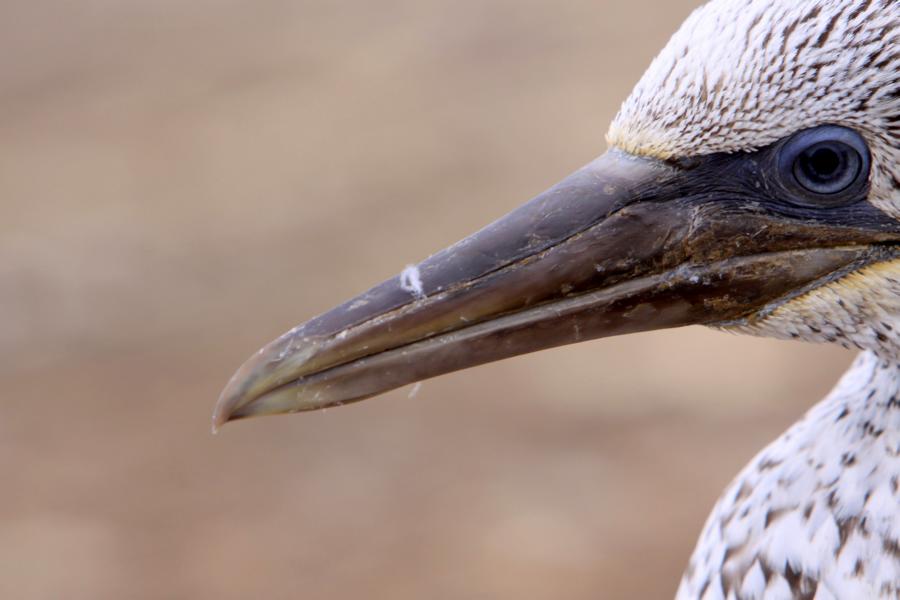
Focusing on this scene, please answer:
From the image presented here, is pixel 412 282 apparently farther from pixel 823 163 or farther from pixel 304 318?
pixel 304 318

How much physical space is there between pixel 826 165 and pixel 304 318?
553cm

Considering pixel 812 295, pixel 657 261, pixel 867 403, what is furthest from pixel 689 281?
pixel 867 403

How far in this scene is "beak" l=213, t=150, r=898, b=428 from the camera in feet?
7.68

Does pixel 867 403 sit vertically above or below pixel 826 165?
below

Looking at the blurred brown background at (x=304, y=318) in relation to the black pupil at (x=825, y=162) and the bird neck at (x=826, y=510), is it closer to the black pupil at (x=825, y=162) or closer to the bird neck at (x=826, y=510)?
the bird neck at (x=826, y=510)

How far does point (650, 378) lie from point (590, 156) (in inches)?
85.7

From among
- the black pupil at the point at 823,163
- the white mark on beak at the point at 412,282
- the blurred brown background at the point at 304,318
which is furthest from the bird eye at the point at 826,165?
the blurred brown background at the point at 304,318

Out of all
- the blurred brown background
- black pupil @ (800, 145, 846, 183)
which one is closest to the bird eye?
black pupil @ (800, 145, 846, 183)

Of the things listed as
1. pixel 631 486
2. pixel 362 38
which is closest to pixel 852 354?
pixel 631 486

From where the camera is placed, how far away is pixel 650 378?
22.7ft

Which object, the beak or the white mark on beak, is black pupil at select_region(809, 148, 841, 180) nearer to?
the beak

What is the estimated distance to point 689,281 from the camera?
2.38 meters

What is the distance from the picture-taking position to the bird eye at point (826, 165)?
7.20 ft

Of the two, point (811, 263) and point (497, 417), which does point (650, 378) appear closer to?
point (497, 417)
